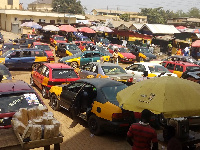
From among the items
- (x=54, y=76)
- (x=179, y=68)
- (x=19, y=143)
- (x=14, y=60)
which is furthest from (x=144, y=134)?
(x=14, y=60)

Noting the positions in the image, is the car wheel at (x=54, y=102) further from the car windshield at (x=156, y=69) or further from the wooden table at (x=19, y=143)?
the car windshield at (x=156, y=69)

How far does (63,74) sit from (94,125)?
174 inches

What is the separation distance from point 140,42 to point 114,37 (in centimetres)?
553

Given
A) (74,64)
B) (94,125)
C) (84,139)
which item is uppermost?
(74,64)

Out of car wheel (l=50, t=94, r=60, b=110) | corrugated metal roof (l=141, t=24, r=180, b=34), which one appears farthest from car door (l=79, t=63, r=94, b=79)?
corrugated metal roof (l=141, t=24, r=180, b=34)

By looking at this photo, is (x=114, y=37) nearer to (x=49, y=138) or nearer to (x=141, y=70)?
(x=141, y=70)

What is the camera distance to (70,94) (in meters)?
9.99

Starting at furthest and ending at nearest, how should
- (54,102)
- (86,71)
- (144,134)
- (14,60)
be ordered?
1. (14,60)
2. (86,71)
3. (54,102)
4. (144,134)

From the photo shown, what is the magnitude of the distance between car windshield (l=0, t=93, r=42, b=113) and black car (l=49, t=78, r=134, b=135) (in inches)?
72.5

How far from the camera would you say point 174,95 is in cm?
483

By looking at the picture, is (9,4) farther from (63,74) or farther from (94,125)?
(94,125)

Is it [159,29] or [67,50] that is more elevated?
[159,29]

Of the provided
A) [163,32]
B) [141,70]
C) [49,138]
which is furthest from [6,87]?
[163,32]

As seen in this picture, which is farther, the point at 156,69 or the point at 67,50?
the point at 67,50
